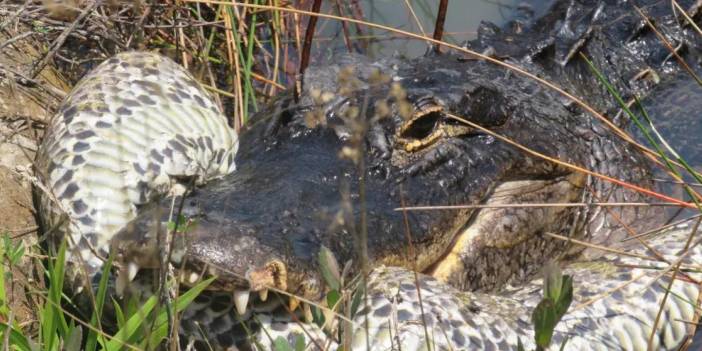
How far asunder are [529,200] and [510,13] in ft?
7.02

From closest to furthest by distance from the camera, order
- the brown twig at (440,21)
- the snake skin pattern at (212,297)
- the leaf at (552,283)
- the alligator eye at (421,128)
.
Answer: the leaf at (552,283) < the snake skin pattern at (212,297) < the alligator eye at (421,128) < the brown twig at (440,21)

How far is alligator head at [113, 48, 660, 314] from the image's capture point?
2471 mm

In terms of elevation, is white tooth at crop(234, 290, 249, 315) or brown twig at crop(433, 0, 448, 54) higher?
brown twig at crop(433, 0, 448, 54)

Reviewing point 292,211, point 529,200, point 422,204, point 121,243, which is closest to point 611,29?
point 529,200

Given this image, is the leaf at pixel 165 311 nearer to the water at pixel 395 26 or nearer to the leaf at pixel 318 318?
the leaf at pixel 318 318

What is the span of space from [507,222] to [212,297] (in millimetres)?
1172

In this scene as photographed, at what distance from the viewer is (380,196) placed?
3123mm

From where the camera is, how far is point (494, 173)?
11.6 ft

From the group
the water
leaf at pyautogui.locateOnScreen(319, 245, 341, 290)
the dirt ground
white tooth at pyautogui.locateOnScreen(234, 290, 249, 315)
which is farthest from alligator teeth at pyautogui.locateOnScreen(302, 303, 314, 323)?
the water

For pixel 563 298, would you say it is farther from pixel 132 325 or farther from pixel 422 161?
pixel 422 161

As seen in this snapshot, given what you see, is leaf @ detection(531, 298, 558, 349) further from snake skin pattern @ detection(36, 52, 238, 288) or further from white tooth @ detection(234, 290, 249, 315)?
snake skin pattern @ detection(36, 52, 238, 288)

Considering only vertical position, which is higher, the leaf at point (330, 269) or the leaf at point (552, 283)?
the leaf at point (552, 283)

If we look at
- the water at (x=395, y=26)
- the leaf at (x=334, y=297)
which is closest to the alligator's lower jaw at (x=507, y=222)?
the leaf at (x=334, y=297)

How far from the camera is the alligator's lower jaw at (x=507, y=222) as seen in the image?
3.36 meters
